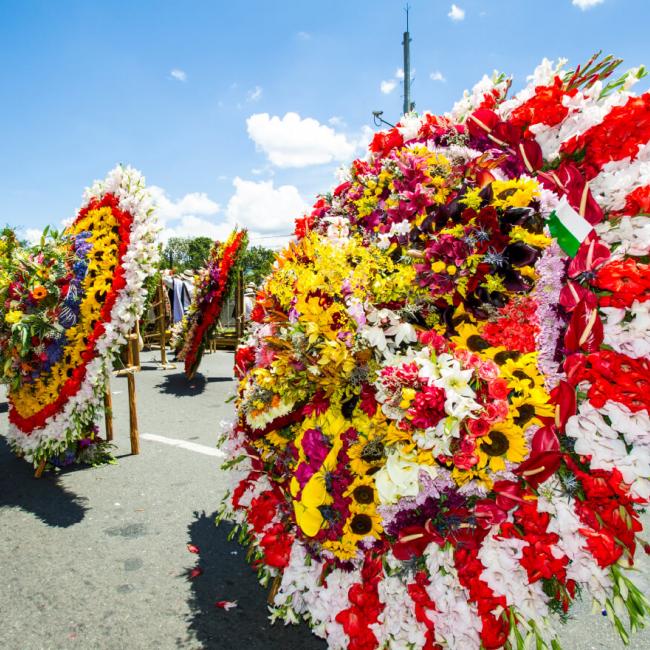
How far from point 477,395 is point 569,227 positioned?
2.87 ft

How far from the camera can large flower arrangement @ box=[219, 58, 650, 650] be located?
2004mm

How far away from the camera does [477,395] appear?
2.05m

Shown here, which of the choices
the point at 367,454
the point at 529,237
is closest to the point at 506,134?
the point at 529,237

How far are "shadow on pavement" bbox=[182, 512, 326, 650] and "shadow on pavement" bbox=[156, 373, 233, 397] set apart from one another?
17.4 ft

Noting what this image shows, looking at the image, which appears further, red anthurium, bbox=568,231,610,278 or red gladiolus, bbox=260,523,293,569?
red gladiolus, bbox=260,523,293,569

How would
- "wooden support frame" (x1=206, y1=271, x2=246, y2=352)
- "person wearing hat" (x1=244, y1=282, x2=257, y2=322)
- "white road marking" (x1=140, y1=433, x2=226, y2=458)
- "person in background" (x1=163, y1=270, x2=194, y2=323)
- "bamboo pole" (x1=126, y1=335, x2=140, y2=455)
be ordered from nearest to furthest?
"person wearing hat" (x1=244, y1=282, x2=257, y2=322) → "bamboo pole" (x1=126, y1=335, x2=140, y2=455) → "white road marking" (x1=140, y1=433, x2=226, y2=458) → "wooden support frame" (x1=206, y1=271, x2=246, y2=352) → "person in background" (x1=163, y1=270, x2=194, y2=323)

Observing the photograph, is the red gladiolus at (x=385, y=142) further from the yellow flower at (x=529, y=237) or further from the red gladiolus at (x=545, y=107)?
the yellow flower at (x=529, y=237)

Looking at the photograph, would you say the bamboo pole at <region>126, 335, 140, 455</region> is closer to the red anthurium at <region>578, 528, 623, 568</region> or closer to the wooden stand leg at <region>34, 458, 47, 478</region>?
the wooden stand leg at <region>34, 458, 47, 478</region>

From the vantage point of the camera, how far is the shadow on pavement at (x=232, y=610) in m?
Answer: 2.66

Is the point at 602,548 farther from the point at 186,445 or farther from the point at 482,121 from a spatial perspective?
the point at 186,445

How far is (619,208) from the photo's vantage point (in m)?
2.26

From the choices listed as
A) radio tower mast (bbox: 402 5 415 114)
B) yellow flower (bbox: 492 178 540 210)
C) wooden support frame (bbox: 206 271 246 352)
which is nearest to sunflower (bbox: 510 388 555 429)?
yellow flower (bbox: 492 178 540 210)

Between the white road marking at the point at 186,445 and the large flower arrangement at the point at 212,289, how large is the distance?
2564mm

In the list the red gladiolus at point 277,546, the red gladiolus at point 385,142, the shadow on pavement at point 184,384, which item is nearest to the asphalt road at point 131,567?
the red gladiolus at point 277,546
